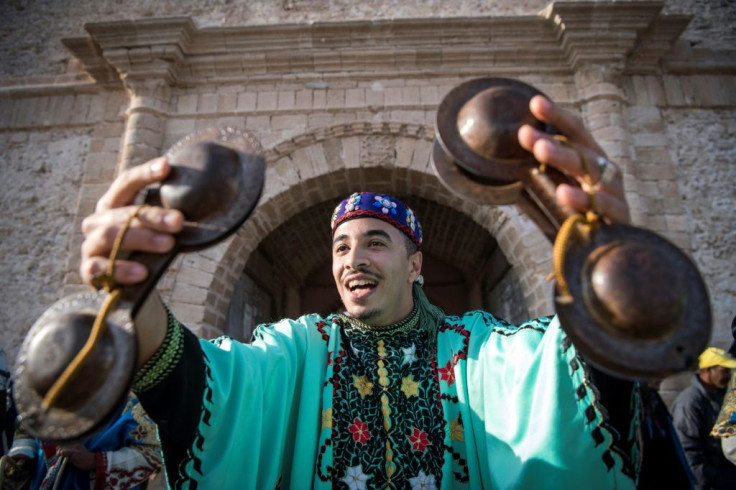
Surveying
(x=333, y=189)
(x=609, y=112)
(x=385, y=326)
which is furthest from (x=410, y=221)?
(x=609, y=112)

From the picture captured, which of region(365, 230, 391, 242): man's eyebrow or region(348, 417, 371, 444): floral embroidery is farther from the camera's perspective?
region(365, 230, 391, 242): man's eyebrow

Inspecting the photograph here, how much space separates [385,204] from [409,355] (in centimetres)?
66

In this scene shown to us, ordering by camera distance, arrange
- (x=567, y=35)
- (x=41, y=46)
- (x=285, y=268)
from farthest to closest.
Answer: (x=285, y=268) → (x=41, y=46) → (x=567, y=35)

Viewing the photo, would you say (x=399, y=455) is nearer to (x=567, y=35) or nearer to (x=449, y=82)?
(x=449, y=82)

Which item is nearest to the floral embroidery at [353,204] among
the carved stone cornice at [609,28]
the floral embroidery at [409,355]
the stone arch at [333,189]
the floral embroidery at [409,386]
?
the floral embroidery at [409,355]

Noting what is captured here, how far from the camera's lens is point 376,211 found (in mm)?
2004

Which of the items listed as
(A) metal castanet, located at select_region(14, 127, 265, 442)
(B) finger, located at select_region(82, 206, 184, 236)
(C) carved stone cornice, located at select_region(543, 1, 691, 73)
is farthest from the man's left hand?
(C) carved stone cornice, located at select_region(543, 1, 691, 73)

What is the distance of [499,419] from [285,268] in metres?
6.86

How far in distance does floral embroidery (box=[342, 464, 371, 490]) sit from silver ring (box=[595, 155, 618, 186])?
1.16 metres

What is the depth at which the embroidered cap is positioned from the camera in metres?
2.01

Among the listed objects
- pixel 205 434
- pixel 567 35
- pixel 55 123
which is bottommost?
pixel 205 434

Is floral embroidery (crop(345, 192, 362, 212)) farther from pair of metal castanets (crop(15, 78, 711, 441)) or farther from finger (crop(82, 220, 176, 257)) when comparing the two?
finger (crop(82, 220, 176, 257))

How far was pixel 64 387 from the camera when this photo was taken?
82 cm

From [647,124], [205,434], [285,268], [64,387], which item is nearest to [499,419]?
[205,434]
